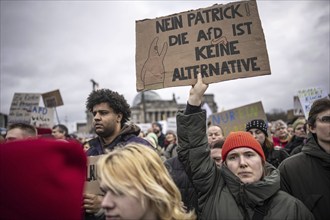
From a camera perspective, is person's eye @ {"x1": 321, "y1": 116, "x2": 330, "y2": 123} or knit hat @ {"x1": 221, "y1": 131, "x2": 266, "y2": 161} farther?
person's eye @ {"x1": 321, "y1": 116, "x2": 330, "y2": 123}

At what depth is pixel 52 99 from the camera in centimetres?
845

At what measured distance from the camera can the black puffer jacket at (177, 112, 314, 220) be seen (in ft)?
6.51

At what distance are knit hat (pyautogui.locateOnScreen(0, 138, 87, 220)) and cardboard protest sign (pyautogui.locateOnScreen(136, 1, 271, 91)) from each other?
5.03 ft

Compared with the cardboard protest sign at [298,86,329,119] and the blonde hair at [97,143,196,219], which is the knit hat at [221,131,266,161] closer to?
the blonde hair at [97,143,196,219]

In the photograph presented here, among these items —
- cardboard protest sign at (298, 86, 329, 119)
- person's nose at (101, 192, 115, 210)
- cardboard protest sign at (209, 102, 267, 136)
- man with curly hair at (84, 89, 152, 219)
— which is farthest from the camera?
cardboard protest sign at (298, 86, 329, 119)

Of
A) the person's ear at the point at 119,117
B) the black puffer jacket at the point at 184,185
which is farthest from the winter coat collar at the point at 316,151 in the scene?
the person's ear at the point at 119,117

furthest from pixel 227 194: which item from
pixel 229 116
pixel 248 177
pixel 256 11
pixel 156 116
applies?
pixel 156 116

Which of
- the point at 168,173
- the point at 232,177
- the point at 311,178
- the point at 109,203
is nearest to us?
the point at 109,203

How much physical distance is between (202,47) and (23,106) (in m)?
6.59

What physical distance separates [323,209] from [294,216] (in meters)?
0.53

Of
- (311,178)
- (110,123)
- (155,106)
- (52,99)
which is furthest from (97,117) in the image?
(155,106)

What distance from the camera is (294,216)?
1.94m

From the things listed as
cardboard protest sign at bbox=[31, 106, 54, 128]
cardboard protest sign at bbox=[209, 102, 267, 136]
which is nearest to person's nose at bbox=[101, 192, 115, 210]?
cardboard protest sign at bbox=[209, 102, 267, 136]

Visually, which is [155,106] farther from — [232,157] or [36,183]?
[36,183]
